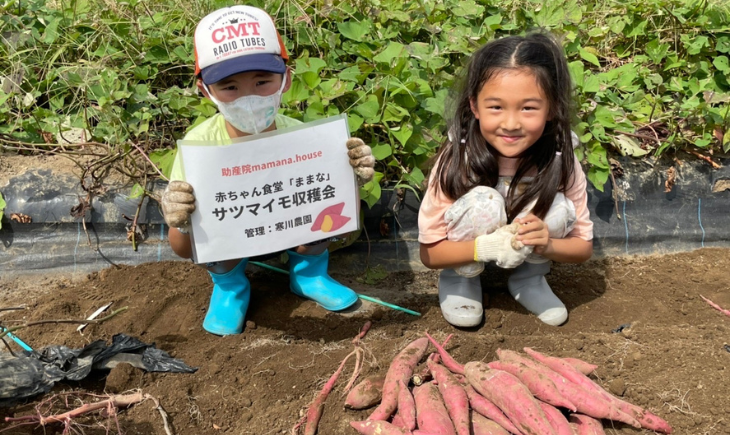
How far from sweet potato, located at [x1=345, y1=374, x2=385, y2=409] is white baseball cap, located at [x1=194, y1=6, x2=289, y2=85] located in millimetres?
1095

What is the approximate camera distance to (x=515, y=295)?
8.38ft

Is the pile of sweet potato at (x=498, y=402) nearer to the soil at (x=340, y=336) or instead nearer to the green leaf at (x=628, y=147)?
the soil at (x=340, y=336)

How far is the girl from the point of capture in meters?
2.08

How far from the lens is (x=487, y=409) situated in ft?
5.49

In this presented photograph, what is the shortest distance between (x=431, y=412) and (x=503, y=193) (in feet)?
3.30

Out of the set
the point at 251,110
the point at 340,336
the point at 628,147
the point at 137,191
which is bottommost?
the point at 340,336

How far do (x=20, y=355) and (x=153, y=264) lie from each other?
914 millimetres

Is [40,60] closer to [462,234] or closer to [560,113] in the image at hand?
[462,234]

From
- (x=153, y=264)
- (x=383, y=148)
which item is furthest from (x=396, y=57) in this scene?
(x=153, y=264)

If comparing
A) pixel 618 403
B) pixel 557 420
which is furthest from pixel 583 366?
pixel 557 420

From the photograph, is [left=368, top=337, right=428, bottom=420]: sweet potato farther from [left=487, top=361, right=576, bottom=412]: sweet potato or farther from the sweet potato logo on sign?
the sweet potato logo on sign

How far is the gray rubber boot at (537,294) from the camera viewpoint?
244cm

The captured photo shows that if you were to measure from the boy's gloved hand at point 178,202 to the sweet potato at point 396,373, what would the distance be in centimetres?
85

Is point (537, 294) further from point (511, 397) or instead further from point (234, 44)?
point (234, 44)
